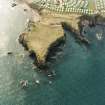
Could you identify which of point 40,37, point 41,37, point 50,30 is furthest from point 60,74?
point 50,30

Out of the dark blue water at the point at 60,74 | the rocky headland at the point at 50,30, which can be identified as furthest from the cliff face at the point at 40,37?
the dark blue water at the point at 60,74

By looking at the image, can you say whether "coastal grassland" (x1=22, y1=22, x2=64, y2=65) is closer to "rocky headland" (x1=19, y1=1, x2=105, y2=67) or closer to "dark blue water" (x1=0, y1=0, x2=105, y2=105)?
"rocky headland" (x1=19, y1=1, x2=105, y2=67)

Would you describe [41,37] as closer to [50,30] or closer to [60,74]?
[50,30]

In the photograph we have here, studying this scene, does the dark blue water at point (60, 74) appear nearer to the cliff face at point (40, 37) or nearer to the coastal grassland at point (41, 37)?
the cliff face at point (40, 37)

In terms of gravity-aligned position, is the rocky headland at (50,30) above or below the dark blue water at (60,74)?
above

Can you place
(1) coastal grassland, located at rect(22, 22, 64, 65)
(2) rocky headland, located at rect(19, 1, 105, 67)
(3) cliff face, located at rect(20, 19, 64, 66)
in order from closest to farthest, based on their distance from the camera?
(1) coastal grassland, located at rect(22, 22, 64, 65) → (3) cliff face, located at rect(20, 19, 64, 66) → (2) rocky headland, located at rect(19, 1, 105, 67)

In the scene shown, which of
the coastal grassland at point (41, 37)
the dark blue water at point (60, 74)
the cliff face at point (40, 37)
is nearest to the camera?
the dark blue water at point (60, 74)

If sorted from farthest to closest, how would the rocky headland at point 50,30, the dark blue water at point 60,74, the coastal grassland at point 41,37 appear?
the rocky headland at point 50,30
the coastal grassland at point 41,37
the dark blue water at point 60,74

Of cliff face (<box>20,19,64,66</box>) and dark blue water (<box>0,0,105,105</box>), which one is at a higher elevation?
cliff face (<box>20,19,64,66</box>)

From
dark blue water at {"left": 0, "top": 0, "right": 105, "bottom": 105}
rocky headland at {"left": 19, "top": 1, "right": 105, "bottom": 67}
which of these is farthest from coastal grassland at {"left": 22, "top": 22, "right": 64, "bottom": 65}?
dark blue water at {"left": 0, "top": 0, "right": 105, "bottom": 105}
